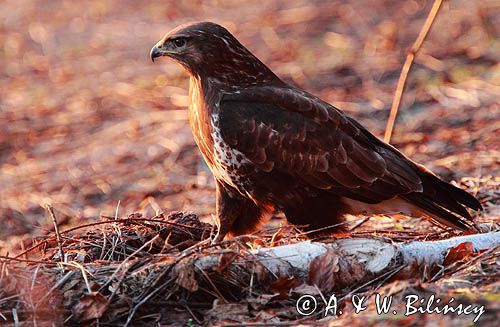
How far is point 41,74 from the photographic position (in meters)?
13.6

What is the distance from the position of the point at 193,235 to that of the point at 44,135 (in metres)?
5.50

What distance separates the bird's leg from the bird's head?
2.33 feet

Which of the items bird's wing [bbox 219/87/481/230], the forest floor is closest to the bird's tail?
bird's wing [bbox 219/87/481/230]

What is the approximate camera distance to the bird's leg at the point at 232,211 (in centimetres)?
636

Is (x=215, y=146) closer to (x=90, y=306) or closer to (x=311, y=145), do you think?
(x=311, y=145)

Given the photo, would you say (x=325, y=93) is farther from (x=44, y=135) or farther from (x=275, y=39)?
(x=44, y=135)

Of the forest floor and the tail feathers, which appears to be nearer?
the forest floor

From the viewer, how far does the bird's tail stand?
6117 mm

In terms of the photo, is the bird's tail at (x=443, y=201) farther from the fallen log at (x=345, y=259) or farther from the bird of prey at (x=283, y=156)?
the fallen log at (x=345, y=259)

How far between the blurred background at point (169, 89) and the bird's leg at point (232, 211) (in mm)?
1882

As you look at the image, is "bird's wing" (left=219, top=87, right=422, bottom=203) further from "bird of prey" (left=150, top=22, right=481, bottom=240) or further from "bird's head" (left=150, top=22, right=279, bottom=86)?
"bird's head" (left=150, top=22, right=279, bottom=86)

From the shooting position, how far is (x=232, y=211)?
20.9 ft

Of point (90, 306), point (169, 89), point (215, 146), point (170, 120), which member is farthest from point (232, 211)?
point (169, 89)

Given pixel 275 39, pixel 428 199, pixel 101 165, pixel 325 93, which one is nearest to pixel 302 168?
pixel 428 199
